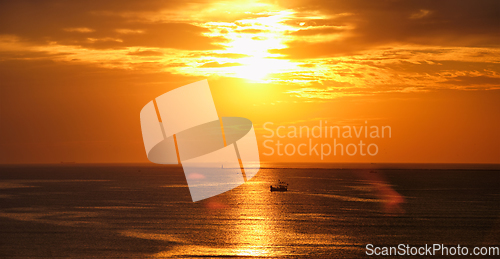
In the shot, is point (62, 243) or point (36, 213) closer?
point (62, 243)

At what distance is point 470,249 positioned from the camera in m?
58.7

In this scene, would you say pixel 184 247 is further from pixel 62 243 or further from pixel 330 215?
pixel 330 215

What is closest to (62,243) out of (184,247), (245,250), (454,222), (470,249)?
(184,247)

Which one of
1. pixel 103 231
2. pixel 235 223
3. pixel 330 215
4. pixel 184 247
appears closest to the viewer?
pixel 184 247

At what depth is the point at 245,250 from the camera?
56.7 m

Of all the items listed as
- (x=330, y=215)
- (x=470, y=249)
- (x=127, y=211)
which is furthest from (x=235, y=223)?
(x=470, y=249)

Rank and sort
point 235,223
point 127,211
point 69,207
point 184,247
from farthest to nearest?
point 69,207 → point 127,211 → point 235,223 → point 184,247

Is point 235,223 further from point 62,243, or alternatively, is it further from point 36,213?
point 36,213

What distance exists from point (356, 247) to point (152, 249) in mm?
27009

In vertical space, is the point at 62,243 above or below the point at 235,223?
above

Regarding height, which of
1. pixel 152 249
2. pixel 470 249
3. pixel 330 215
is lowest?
pixel 330 215

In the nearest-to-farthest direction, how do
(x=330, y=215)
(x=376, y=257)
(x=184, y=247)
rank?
(x=376, y=257)
(x=184, y=247)
(x=330, y=215)

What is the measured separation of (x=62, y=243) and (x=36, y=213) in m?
38.4

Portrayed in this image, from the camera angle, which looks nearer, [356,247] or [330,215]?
[356,247]
